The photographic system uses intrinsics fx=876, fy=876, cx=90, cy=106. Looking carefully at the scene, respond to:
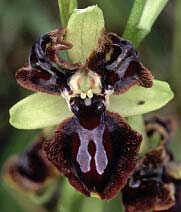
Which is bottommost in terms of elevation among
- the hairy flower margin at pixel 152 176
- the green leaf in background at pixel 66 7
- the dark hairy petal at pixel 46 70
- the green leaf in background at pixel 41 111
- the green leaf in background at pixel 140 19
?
the hairy flower margin at pixel 152 176

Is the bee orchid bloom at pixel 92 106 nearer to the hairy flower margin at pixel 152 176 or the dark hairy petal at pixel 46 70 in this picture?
the dark hairy petal at pixel 46 70

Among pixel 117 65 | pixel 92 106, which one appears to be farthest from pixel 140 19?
pixel 92 106

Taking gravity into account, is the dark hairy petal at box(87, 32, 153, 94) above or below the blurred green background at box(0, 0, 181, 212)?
above

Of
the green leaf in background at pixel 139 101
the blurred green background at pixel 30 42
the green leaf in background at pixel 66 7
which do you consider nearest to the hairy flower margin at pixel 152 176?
the green leaf in background at pixel 139 101

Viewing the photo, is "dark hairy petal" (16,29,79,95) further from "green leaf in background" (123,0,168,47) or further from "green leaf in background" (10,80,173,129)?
"green leaf in background" (123,0,168,47)

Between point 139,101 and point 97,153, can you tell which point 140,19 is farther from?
point 97,153

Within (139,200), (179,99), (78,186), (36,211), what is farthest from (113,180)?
(179,99)

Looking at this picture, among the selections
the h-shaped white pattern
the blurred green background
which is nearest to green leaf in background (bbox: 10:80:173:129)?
the h-shaped white pattern
